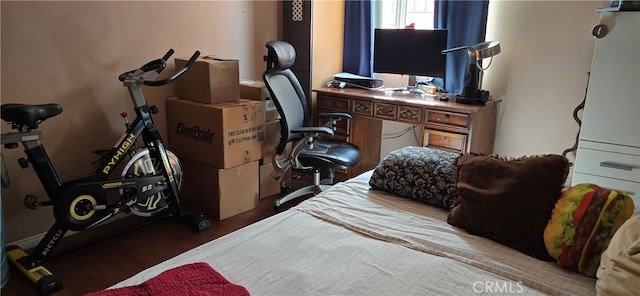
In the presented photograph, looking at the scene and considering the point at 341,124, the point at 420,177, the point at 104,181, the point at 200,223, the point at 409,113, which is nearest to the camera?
Answer: the point at 420,177

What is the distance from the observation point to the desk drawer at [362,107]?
3.45m

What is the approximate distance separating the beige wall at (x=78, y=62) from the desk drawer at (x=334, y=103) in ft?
3.52

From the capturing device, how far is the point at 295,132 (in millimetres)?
3021

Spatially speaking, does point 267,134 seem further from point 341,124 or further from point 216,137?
point 341,124

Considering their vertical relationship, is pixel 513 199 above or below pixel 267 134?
above

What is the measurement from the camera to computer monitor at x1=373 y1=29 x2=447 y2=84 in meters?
3.40

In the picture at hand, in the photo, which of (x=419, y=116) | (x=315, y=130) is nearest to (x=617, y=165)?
(x=419, y=116)

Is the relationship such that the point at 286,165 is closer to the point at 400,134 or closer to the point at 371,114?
the point at 371,114

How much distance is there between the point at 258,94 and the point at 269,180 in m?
0.68

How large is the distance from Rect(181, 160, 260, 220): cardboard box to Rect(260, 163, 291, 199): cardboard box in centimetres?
12

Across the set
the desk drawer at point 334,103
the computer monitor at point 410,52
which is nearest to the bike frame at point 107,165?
the desk drawer at point 334,103

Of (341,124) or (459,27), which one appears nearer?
(459,27)

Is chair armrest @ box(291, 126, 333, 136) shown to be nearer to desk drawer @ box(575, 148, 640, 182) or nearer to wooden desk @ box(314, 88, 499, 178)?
wooden desk @ box(314, 88, 499, 178)

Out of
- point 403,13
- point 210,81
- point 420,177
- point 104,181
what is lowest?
point 104,181
